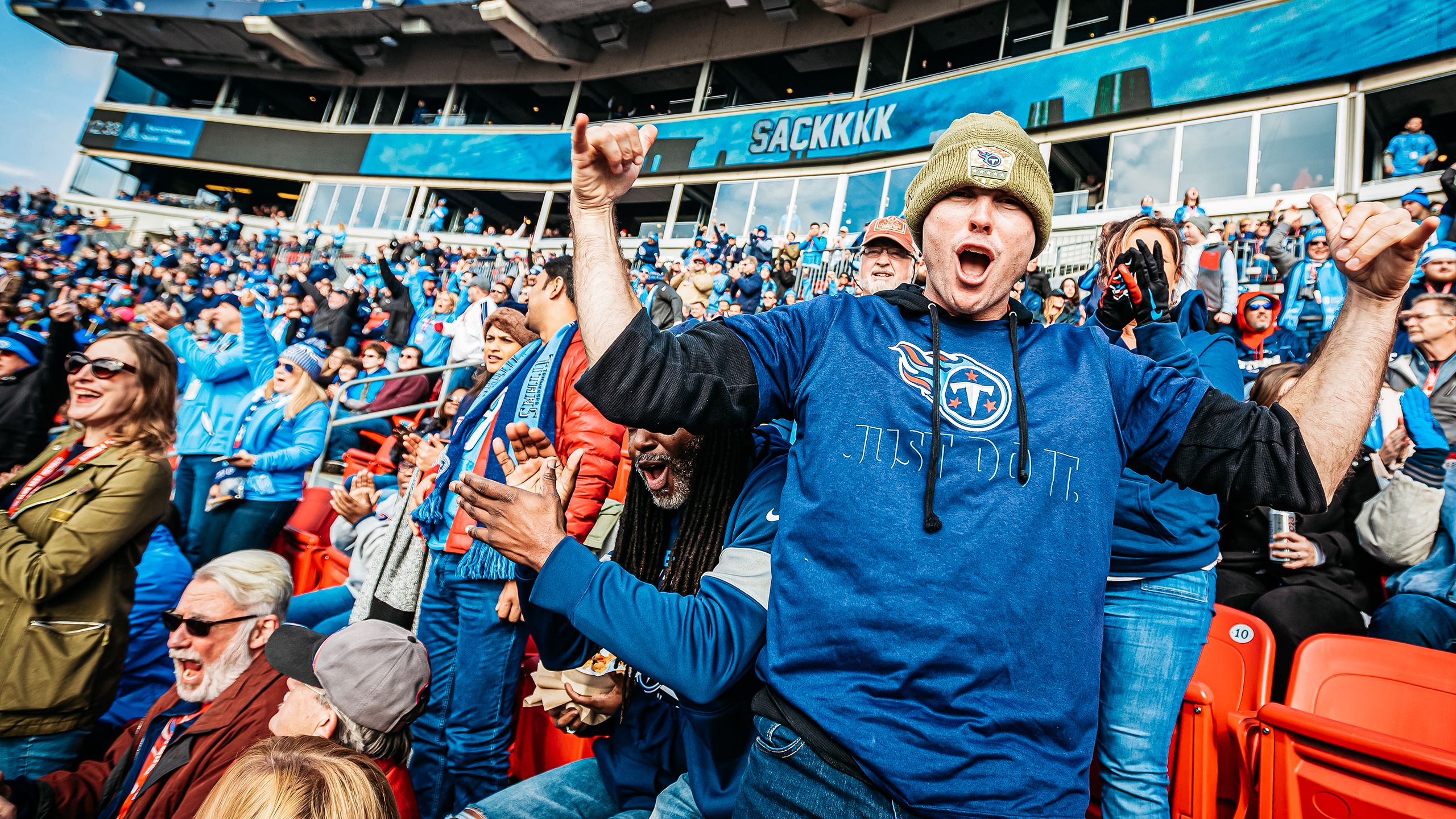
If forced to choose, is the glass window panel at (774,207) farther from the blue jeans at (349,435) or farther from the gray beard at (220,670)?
the gray beard at (220,670)

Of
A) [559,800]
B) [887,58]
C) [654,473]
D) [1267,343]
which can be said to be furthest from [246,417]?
[887,58]

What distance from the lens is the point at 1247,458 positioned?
1.20m

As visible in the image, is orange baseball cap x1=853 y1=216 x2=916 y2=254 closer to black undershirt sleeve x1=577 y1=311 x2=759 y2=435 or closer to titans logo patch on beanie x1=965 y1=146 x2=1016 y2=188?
titans logo patch on beanie x1=965 y1=146 x2=1016 y2=188

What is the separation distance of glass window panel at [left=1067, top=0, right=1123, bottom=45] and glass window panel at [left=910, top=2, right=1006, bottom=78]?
1.87 m

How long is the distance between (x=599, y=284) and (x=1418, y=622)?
3.42 meters

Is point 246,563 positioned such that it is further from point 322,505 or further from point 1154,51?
point 1154,51

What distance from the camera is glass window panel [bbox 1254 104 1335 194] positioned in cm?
A: 1207

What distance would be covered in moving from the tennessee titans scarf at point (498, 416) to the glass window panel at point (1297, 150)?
1436 cm

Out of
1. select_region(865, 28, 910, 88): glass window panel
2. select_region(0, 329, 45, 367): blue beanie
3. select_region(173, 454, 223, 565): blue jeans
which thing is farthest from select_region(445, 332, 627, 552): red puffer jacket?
select_region(865, 28, 910, 88): glass window panel

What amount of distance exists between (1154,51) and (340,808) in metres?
17.1

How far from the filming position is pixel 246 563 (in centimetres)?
291

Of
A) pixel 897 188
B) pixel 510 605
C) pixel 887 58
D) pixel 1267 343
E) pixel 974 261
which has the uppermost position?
pixel 887 58

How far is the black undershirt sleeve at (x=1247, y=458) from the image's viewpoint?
1.17 meters

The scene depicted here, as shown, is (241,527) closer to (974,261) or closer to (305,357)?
(305,357)
